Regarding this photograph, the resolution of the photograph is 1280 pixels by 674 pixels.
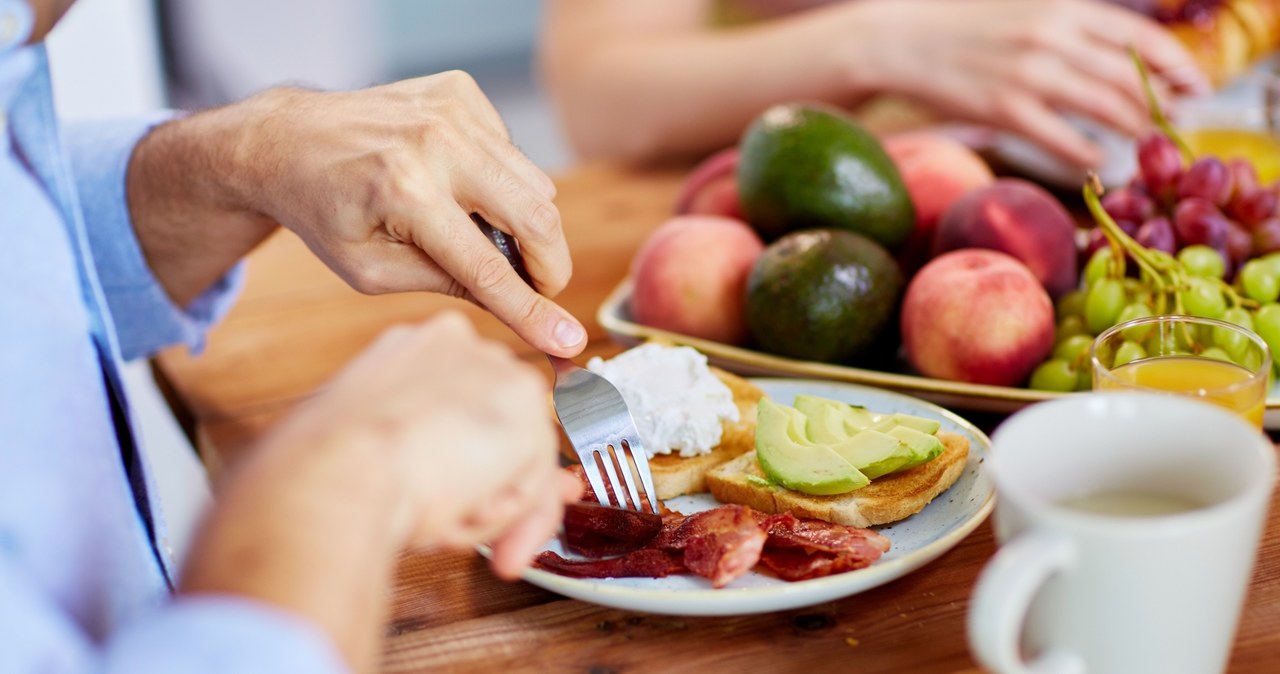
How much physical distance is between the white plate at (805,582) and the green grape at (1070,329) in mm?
185

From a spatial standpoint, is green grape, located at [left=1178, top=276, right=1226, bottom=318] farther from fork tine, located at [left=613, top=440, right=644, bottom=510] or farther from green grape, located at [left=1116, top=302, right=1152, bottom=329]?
fork tine, located at [left=613, top=440, right=644, bottom=510]

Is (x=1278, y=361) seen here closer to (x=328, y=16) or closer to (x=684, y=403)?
(x=684, y=403)

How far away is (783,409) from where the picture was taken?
2.97 feet

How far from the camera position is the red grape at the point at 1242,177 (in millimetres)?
1105

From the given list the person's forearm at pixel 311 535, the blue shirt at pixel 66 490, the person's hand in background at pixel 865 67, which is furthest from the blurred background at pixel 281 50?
the person's forearm at pixel 311 535

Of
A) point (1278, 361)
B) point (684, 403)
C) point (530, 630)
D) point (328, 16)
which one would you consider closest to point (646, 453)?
point (684, 403)

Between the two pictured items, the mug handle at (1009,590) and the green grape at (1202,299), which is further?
the green grape at (1202,299)

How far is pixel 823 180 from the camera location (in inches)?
45.6

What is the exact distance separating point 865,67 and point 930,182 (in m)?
0.50

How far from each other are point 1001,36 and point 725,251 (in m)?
0.71

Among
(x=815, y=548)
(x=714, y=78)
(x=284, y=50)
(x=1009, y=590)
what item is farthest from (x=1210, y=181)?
(x=284, y=50)

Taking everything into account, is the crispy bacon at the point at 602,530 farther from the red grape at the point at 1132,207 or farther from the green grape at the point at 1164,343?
the red grape at the point at 1132,207

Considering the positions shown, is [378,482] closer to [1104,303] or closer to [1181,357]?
[1181,357]

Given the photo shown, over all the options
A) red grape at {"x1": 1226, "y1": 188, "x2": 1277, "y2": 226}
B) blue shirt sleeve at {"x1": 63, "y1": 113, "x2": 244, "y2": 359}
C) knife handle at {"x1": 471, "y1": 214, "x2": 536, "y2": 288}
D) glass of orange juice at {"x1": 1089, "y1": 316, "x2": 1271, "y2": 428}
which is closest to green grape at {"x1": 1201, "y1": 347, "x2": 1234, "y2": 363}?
glass of orange juice at {"x1": 1089, "y1": 316, "x2": 1271, "y2": 428}
